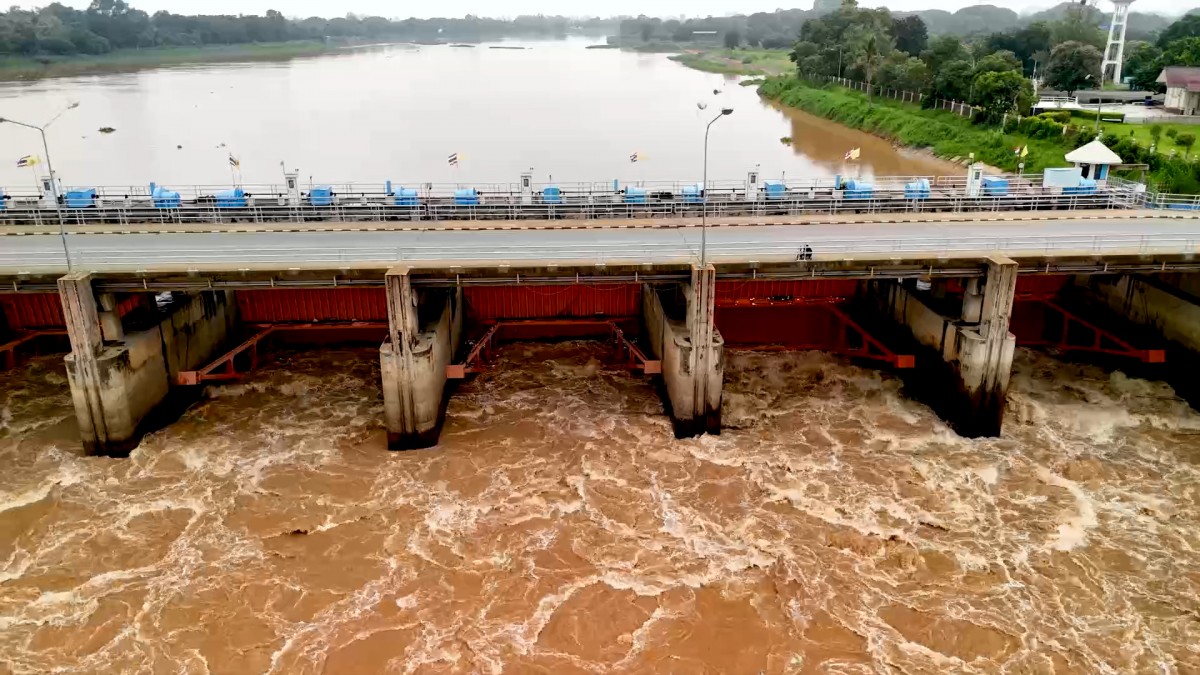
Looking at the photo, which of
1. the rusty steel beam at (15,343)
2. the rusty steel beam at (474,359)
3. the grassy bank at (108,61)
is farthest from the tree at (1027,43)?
the grassy bank at (108,61)

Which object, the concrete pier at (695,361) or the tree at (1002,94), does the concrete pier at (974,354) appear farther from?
the tree at (1002,94)

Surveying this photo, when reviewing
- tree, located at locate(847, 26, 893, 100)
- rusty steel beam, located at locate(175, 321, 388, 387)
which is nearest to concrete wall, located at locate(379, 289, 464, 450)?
rusty steel beam, located at locate(175, 321, 388, 387)

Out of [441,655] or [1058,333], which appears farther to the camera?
[1058,333]

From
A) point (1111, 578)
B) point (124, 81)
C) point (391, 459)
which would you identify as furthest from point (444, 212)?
point (124, 81)

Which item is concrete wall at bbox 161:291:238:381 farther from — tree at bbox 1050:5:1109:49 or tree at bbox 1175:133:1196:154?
tree at bbox 1050:5:1109:49

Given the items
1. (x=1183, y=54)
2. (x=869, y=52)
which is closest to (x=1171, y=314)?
(x=1183, y=54)

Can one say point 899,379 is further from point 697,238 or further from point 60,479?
point 60,479

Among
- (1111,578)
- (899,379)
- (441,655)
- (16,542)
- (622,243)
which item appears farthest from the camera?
(899,379)
